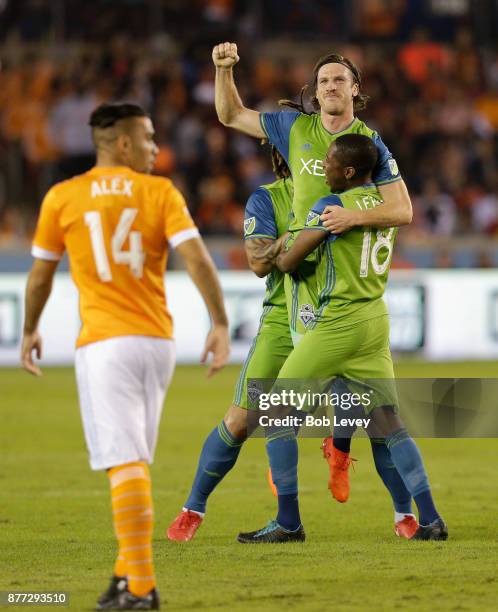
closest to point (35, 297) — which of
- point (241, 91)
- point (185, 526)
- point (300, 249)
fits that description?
point (300, 249)

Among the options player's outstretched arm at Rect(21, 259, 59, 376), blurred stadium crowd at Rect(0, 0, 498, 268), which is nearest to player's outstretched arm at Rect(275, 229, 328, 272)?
player's outstretched arm at Rect(21, 259, 59, 376)

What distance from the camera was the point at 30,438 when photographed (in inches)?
451

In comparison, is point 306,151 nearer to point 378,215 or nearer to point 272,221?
point 272,221

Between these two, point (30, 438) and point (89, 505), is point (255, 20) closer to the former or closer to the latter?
point (30, 438)

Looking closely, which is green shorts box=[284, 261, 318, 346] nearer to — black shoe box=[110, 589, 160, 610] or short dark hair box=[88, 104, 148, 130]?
short dark hair box=[88, 104, 148, 130]

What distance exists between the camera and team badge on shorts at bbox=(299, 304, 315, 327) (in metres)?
6.71

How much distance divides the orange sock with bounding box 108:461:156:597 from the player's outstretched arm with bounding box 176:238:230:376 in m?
0.52

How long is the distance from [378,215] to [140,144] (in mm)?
1512

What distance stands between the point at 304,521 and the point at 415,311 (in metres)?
9.96

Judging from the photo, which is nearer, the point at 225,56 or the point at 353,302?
the point at 353,302

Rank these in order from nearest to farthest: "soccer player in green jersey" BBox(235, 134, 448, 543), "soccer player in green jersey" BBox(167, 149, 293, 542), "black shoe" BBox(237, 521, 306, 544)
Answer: "soccer player in green jersey" BBox(235, 134, 448, 543) → "black shoe" BBox(237, 521, 306, 544) → "soccer player in green jersey" BBox(167, 149, 293, 542)

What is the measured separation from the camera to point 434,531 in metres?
6.79

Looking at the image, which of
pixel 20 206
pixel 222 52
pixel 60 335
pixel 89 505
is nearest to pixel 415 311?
pixel 60 335

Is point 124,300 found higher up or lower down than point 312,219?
lower down
